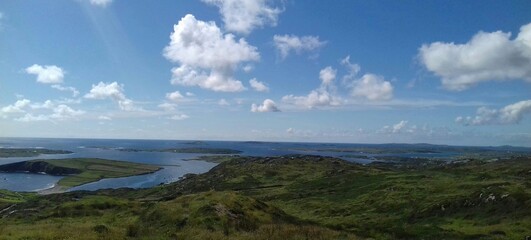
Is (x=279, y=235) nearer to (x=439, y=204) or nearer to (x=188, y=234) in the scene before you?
(x=188, y=234)

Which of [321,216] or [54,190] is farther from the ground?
[321,216]

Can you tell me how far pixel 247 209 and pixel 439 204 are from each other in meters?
27.1

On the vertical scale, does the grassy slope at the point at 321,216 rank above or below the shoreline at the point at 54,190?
above

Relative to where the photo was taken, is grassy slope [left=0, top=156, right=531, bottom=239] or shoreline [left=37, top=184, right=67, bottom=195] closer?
grassy slope [left=0, top=156, right=531, bottom=239]

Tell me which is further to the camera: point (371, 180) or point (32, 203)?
point (32, 203)

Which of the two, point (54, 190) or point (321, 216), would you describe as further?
point (54, 190)

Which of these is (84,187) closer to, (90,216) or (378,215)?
(90,216)

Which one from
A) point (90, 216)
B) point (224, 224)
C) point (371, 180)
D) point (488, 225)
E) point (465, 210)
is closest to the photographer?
point (224, 224)

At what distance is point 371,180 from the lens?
10438 centimetres

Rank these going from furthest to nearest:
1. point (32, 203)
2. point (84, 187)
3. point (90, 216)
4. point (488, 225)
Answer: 1. point (84, 187)
2. point (32, 203)
3. point (90, 216)
4. point (488, 225)

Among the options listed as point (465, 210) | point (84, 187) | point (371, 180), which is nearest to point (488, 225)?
point (465, 210)

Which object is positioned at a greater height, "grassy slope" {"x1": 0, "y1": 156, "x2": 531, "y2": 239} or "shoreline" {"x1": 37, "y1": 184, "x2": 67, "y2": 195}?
"grassy slope" {"x1": 0, "y1": 156, "x2": 531, "y2": 239}

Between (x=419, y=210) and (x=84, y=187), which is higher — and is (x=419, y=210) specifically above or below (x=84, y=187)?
above

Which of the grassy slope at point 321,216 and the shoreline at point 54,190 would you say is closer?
the grassy slope at point 321,216
